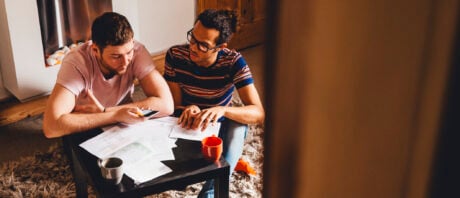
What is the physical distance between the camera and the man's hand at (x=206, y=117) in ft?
6.42

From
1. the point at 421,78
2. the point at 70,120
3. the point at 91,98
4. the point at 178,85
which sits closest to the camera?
the point at 421,78

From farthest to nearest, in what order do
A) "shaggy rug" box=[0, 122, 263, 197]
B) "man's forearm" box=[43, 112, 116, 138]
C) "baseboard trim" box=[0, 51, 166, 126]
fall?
"baseboard trim" box=[0, 51, 166, 126] < "shaggy rug" box=[0, 122, 263, 197] < "man's forearm" box=[43, 112, 116, 138]

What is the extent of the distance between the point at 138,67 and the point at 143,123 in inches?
13.0

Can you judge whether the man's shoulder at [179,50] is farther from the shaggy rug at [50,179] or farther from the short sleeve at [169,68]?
the shaggy rug at [50,179]

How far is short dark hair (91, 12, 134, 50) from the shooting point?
202cm

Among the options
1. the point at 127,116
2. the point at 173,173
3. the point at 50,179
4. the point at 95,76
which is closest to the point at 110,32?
the point at 95,76

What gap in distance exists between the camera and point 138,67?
2207 millimetres

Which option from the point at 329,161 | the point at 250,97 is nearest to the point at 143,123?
the point at 250,97

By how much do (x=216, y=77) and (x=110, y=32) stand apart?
46 centimetres

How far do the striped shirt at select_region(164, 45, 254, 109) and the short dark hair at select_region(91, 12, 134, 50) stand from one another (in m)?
0.23

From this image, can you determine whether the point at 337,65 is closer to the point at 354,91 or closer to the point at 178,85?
the point at 354,91

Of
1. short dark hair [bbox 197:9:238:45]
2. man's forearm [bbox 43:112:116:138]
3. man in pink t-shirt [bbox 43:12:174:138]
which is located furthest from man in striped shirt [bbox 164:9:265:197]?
man's forearm [bbox 43:112:116:138]

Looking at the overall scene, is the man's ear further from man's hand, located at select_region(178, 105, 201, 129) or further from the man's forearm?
man's hand, located at select_region(178, 105, 201, 129)

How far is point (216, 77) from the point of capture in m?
2.18
